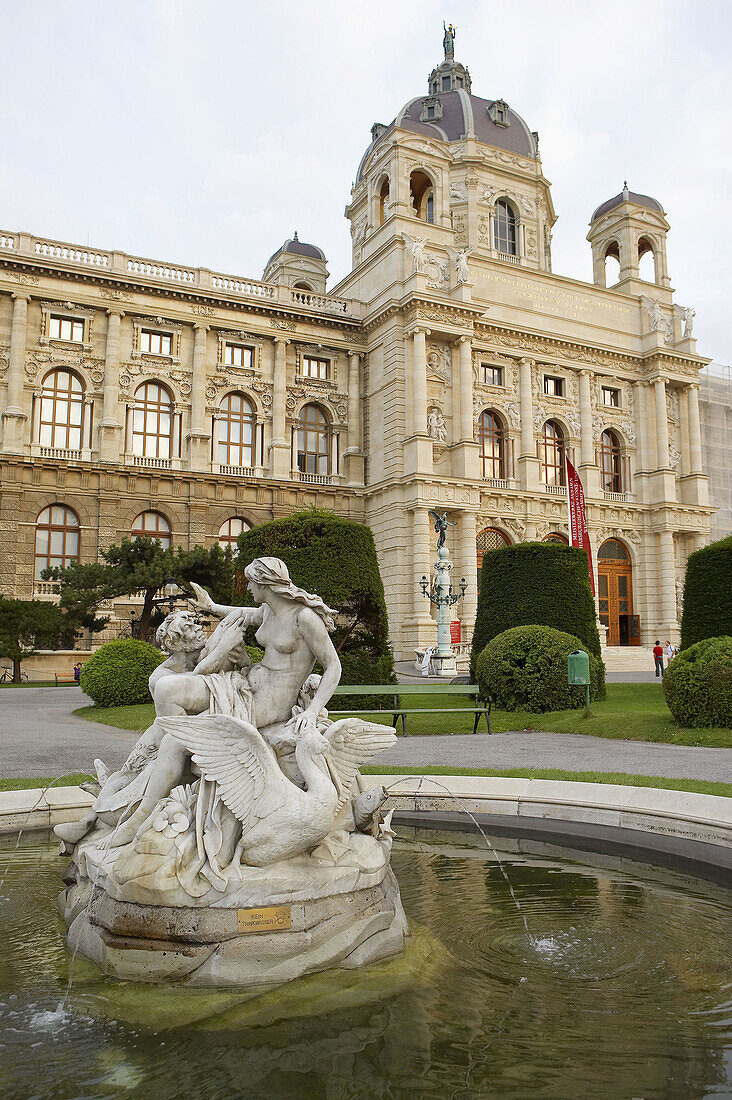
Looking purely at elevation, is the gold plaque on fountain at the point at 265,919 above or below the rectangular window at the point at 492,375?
below

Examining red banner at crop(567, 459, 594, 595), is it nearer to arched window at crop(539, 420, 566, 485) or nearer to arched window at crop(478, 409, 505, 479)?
arched window at crop(478, 409, 505, 479)

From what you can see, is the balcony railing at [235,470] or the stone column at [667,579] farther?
the stone column at [667,579]

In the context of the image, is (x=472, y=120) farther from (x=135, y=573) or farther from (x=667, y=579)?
(x=135, y=573)

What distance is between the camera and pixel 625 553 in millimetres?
38219

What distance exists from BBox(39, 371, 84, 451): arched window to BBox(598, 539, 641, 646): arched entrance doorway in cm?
2433

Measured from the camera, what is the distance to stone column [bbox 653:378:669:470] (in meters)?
38.3

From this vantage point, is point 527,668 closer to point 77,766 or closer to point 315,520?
point 315,520

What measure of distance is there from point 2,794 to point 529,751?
6351 millimetres

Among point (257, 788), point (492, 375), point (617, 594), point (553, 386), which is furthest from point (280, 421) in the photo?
point (257, 788)

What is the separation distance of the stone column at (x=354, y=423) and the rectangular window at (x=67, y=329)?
11.5 m

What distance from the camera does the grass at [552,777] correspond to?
251 inches

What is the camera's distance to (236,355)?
1294 inches

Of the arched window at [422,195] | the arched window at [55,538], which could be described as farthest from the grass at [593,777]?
the arched window at [422,195]

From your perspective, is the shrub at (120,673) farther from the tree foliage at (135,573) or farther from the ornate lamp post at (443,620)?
the ornate lamp post at (443,620)
